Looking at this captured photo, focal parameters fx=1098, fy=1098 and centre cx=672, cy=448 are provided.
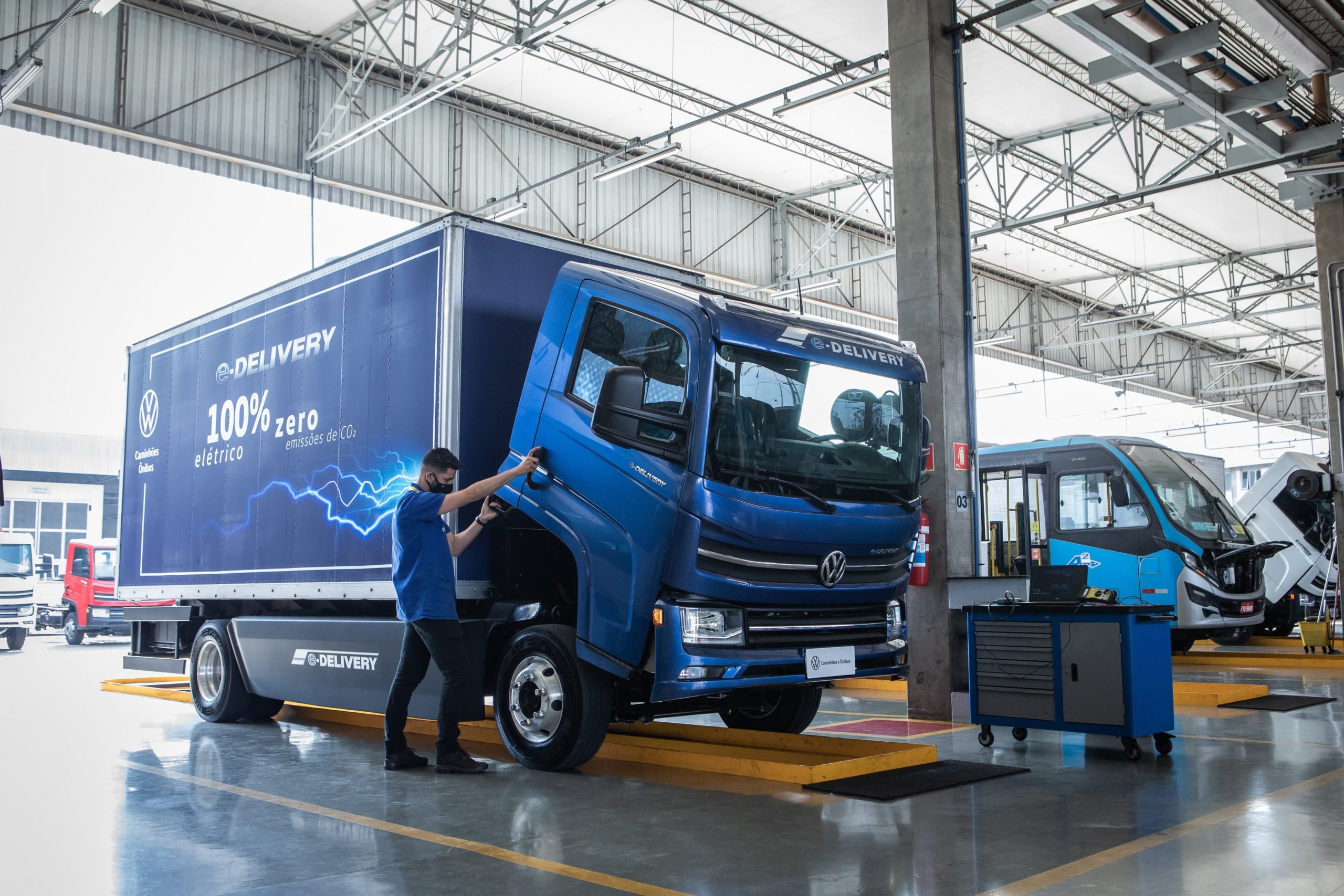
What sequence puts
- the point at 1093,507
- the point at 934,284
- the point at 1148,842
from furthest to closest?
1. the point at 1093,507
2. the point at 934,284
3. the point at 1148,842

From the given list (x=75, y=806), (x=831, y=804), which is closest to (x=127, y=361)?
(x=75, y=806)

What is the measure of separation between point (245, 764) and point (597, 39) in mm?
13540

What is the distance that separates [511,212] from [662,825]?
15.0 metres

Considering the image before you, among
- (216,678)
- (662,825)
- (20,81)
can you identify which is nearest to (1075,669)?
(662,825)

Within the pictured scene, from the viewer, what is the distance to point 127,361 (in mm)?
10141

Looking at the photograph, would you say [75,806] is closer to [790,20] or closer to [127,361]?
[127,361]

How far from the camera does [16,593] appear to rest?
1842 centimetres

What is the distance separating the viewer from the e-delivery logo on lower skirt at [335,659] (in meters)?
6.91

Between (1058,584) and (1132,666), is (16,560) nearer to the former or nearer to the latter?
(1058,584)

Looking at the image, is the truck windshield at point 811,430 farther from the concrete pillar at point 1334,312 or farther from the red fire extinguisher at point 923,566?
the concrete pillar at point 1334,312

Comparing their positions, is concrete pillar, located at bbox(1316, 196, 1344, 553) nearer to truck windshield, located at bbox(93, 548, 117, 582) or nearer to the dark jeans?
the dark jeans

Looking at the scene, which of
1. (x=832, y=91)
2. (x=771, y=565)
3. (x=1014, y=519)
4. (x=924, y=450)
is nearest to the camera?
(x=771, y=565)

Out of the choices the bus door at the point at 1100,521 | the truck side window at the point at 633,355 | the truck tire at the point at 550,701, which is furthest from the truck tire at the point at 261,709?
the bus door at the point at 1100,521

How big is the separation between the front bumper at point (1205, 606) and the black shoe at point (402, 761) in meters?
9.22
